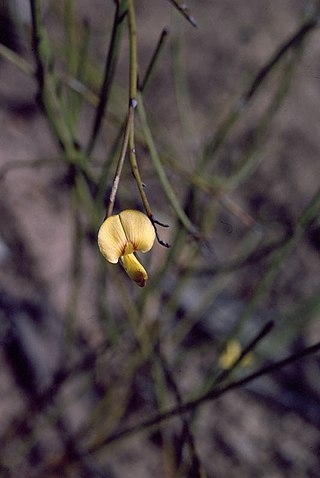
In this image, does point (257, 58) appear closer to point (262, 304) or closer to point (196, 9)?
point (196, 9)

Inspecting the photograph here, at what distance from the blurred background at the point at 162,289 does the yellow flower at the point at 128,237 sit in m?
0.24

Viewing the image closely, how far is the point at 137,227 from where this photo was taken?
375mm

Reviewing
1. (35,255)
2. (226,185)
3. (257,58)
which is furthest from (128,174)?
(257,58)

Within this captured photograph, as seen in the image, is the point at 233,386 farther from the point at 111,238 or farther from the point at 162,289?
the point at 162,289

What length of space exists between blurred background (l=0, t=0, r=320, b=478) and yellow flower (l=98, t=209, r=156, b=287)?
0.80 ft

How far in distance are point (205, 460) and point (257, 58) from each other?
94cm

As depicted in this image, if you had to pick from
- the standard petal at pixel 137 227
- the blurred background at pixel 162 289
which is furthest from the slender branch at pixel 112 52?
the standard petal at pixel 137 227

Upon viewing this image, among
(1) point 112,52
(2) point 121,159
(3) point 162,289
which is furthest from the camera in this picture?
(3) point 162,289

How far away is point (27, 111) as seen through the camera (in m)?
1.25

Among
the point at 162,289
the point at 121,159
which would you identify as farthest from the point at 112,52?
the point at 162,289

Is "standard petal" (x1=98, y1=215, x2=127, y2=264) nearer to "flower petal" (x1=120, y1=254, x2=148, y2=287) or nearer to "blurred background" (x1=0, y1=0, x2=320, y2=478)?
"flower petal" (x1=120, y1=254, x2=148, y2=287)

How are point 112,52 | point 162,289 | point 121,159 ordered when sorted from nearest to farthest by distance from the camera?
point 121,159 → point 112,52 → point 162,289

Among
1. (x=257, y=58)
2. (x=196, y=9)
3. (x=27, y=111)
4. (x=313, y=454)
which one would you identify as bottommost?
(x=313, y=454)

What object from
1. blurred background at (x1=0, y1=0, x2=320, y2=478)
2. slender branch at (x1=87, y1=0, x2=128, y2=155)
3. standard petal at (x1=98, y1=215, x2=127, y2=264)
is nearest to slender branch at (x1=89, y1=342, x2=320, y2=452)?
blurred background at (x1=0, y1=0, x2=320, y2=478)
